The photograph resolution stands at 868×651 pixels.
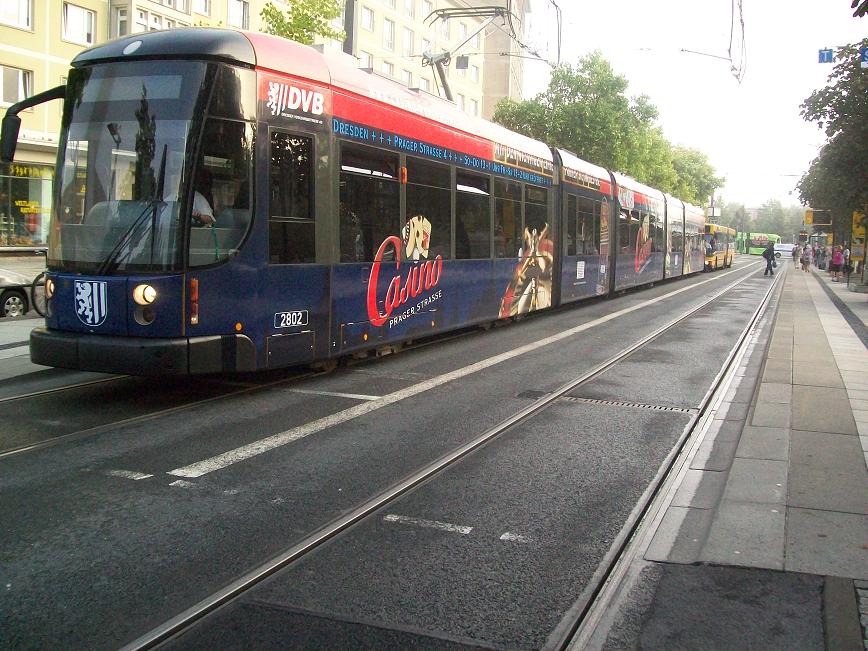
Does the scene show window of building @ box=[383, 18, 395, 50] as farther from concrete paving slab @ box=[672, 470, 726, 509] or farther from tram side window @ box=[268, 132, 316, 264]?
concrete paving slab @ box=[672, 470, 726, 509]

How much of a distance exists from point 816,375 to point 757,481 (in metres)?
5.35

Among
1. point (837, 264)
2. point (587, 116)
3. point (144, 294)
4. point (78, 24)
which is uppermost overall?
point (78, 24)

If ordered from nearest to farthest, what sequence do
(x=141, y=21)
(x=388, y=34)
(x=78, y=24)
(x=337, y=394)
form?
(x=337, y=394) → (x=78, y=24) → (x=141, y=21) → (x=388, y=34)

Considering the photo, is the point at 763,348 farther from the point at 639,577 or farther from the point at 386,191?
the point at 639,577

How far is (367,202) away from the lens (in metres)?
9.53

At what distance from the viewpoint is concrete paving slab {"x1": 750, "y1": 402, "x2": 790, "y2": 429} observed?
296 inches

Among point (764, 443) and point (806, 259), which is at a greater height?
point (806, 259)

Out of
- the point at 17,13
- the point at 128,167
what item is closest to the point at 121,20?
the point at 17,13

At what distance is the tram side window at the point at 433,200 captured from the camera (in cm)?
1060

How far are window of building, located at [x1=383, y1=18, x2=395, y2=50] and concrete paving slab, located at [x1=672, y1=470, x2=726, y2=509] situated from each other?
53.5 meters

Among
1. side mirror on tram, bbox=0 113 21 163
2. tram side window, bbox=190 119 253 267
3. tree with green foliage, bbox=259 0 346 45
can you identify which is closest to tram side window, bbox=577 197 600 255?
tree with green foliage, bbox=259 0 346 45

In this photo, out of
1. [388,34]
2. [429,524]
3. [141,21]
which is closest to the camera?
[429,524]

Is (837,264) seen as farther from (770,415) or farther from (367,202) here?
(367,202)

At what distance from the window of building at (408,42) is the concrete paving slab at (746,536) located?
5648cm
